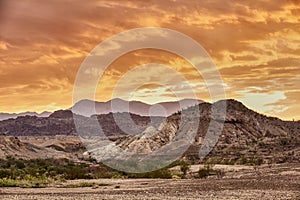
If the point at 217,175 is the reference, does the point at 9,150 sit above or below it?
above

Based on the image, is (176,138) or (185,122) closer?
(176,138)

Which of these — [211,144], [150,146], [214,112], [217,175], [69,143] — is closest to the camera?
[217,175]

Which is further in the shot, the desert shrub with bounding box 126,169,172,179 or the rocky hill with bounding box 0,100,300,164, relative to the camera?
the rocky hill with bounding box 0,100,300,164

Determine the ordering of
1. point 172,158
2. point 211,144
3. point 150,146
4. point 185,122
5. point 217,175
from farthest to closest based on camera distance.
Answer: point 185,122
point 211,144
point 150,146
point 172,158
point 217,175

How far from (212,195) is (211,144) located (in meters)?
80.1

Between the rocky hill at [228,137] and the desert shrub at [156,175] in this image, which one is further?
the rocky hill at [228,137]

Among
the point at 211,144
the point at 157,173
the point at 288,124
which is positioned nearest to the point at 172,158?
the point at 211,144

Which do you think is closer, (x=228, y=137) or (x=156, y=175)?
(x=156, y=175)

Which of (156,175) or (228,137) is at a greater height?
(228,137)

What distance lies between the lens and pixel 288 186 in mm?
33250

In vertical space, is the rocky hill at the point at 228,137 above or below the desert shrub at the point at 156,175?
above

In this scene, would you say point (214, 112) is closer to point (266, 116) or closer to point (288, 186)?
point (266, 116)

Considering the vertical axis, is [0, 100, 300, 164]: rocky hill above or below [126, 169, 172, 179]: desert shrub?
above

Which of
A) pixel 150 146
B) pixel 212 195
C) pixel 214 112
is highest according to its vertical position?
pixel 214 112
